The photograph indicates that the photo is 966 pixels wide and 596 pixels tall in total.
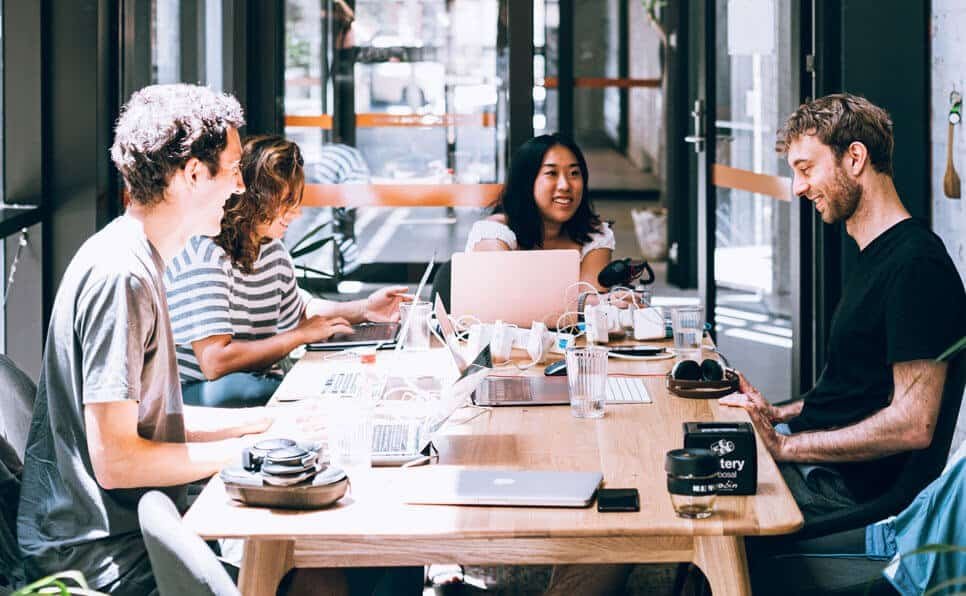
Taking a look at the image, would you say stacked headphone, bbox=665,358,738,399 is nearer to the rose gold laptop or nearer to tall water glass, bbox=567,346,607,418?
tall water glass, bbox=567,346,607,418

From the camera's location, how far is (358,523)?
6.81 ft

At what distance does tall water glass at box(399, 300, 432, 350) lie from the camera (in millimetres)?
3506

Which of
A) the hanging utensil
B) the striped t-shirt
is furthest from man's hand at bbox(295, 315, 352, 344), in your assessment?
the hanging utensil

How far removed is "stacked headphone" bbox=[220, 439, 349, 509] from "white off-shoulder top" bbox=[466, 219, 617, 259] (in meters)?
2.11

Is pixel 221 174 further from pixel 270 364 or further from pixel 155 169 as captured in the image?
pixel 270 364

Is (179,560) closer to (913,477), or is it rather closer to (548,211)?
(913,477)

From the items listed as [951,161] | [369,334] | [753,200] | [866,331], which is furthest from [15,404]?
[753,200]

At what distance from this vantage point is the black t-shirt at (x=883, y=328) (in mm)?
2727

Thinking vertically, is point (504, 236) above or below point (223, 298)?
above

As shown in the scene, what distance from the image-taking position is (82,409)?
2.34 m

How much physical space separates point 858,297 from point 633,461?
822 millimetres

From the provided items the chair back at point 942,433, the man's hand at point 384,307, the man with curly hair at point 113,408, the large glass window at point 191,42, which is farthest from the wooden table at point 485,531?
the large glass window at point 191,42

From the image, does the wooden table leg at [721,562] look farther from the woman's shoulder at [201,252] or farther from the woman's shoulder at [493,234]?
the woman's shoulder at [493,234]

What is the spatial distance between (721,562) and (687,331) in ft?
4.45
